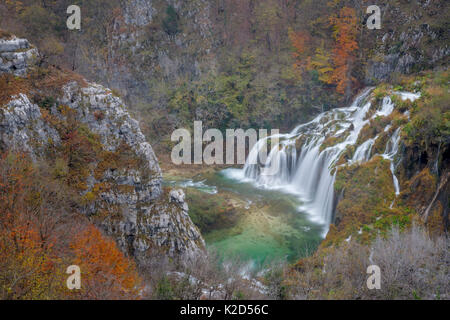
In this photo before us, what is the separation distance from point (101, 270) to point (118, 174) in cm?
644

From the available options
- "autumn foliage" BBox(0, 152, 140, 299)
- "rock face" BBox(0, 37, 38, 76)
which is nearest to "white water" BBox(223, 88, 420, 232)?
"autumn foliage" BBox(0, 152, 140, 299)

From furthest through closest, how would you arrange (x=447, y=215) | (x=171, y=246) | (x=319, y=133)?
1. (x=319, y=133)
2. (x=171, y=246)
3. (x=447, y=215)

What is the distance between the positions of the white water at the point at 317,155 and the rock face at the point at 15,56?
19.7m

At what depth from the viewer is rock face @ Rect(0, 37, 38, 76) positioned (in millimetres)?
14016

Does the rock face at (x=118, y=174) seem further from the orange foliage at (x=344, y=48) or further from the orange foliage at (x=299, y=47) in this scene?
the orange foliage at (x=299, y=47)

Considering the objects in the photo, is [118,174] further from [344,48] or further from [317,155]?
[344,48]

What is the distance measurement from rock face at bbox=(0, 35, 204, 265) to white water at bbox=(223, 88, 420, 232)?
10983 millimetres

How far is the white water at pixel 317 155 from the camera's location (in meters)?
20.7

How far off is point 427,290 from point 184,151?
2930 centimetres

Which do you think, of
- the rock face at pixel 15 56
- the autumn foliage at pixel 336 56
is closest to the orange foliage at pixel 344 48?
the autumn foliage at pixel 336 56

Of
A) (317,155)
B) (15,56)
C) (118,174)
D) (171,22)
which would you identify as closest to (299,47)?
(171,22)
